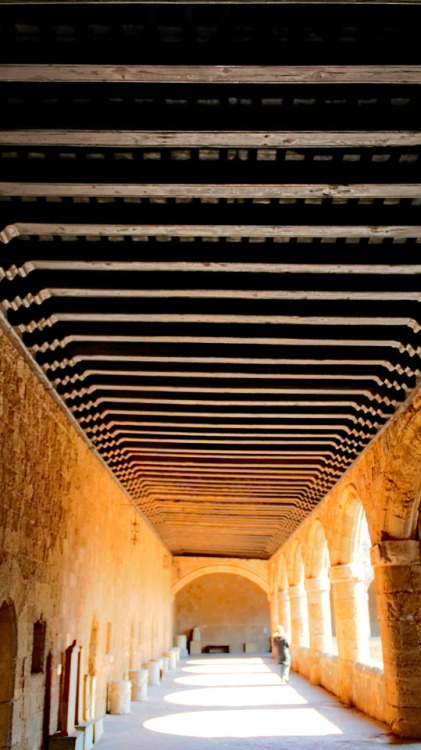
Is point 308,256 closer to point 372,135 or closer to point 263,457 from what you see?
point 372,135

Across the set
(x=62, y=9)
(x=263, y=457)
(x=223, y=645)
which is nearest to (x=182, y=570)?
(x=223, y=645)

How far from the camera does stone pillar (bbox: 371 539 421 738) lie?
708 cm

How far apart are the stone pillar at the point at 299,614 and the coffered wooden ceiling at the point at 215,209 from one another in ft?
32.4

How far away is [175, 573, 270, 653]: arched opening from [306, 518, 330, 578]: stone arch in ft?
47.0

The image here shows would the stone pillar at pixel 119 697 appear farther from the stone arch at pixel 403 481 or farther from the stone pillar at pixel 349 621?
the stone arch at pixel 403 481

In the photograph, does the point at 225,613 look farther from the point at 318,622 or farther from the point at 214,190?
the point at 214,190

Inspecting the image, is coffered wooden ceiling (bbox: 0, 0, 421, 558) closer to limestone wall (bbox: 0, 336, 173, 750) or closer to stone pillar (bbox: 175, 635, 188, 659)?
limestone wall (bbox: 0, 336, 173, 750)

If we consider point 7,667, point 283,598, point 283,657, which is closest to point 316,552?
point 283,657

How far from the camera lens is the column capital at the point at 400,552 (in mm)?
7359

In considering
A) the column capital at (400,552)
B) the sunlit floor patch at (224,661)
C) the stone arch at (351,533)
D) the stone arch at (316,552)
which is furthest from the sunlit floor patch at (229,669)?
the column capital at (400,552)

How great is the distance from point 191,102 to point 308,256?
1552 millimetres

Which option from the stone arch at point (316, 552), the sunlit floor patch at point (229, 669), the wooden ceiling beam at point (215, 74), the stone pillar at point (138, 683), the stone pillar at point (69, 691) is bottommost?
the sunlit floor patch at point (229, 669)

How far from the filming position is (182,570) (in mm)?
23828

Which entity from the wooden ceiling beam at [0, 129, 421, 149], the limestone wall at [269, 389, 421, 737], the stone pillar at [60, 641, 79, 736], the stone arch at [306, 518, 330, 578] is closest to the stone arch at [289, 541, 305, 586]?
the stone arch at [306, 518, 330, 578]
